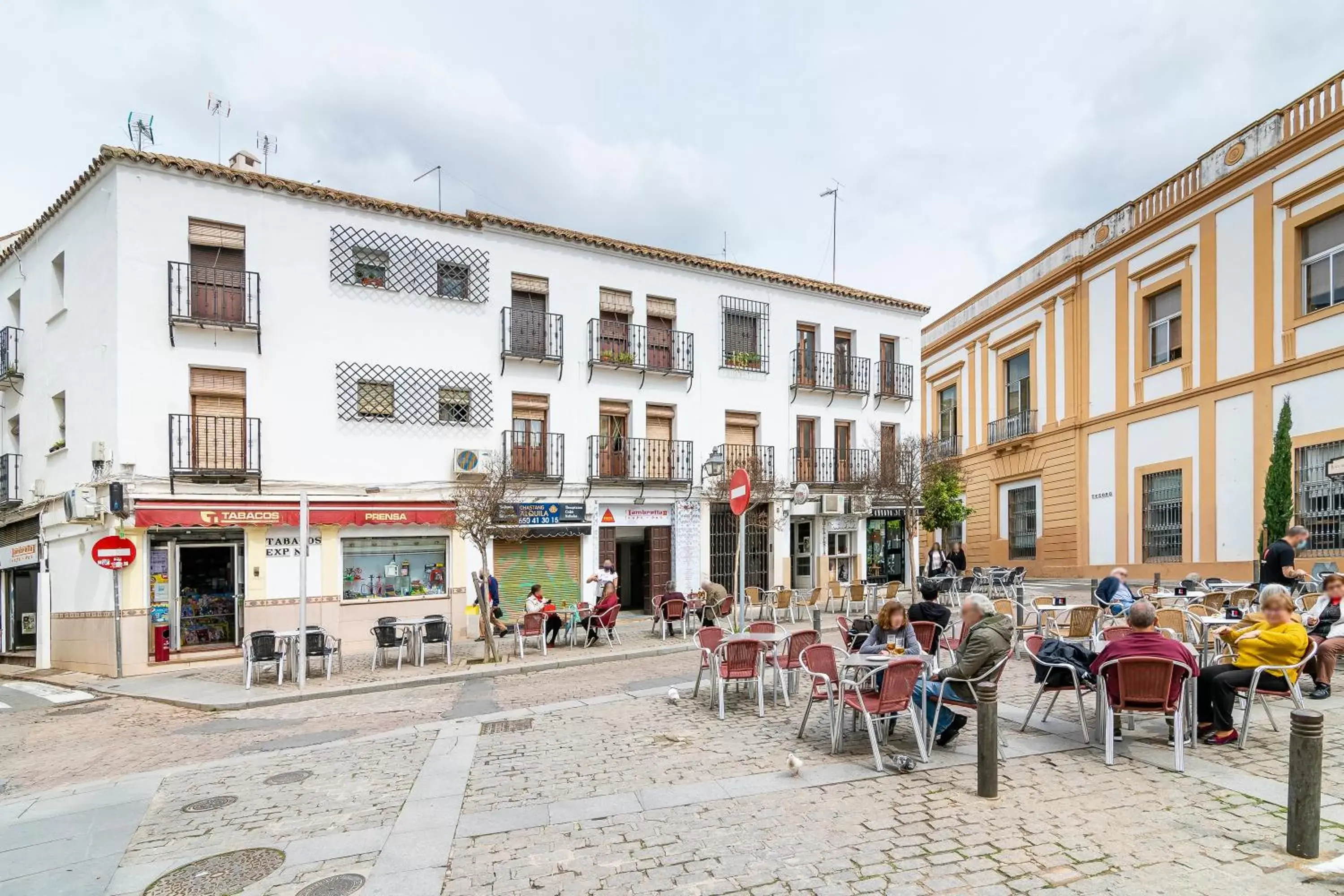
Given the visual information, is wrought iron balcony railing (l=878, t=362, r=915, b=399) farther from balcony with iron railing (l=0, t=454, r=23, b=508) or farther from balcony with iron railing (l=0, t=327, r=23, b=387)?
balcony with iron railing (l=0, t=454, r=23, b=508)

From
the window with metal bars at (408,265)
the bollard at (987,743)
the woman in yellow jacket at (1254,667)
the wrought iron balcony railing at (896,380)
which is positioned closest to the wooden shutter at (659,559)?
the window with metal bars at (408,265)

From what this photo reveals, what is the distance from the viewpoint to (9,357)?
19.3 m

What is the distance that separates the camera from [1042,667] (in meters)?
6.76

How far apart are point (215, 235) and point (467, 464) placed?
703 cm

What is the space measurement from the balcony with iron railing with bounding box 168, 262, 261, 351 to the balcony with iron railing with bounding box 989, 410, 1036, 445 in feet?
78.4

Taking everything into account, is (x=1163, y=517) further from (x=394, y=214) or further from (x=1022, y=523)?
(x=394, y=214)

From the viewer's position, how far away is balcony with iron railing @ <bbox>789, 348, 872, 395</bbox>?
23.1 metres

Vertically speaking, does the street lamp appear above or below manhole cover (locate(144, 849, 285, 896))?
above

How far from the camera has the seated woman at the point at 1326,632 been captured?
7.59m

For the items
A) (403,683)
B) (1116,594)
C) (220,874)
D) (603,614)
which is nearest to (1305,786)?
(220,874)

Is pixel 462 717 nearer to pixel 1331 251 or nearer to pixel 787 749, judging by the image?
pixel 787 749

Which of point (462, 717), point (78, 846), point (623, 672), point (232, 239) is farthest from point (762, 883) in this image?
point (232, 239)

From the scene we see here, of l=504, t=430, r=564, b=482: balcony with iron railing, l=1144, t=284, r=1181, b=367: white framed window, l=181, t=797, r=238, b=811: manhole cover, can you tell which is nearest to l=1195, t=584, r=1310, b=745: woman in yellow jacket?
l=181, t=797, r=238, b=811: manhole cover

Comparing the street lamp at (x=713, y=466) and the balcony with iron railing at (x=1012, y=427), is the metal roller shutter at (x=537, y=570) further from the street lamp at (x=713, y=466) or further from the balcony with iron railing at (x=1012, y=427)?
the balcony with iron railing at (x=1012, y=427)
